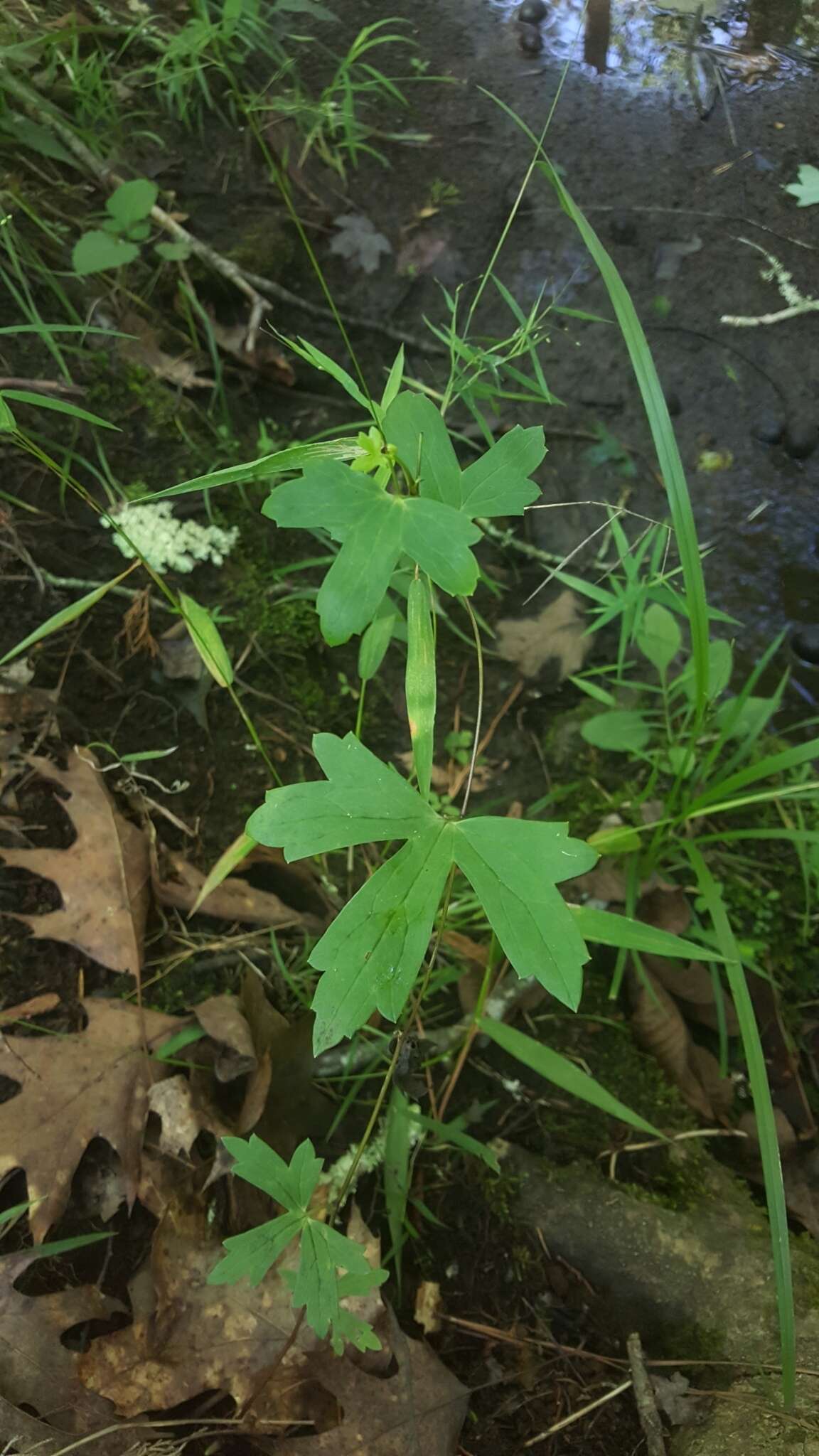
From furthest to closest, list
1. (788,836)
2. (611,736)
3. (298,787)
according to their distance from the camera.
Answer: (611,736)
(788,836)
(298,787)

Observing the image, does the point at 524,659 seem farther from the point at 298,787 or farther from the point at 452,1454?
the point at 452,1454

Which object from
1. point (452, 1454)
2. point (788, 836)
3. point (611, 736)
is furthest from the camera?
point (611, 736)

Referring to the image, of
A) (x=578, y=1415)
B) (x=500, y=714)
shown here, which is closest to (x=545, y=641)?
(x=500, y=714)

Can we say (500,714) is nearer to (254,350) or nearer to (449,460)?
(449,460)

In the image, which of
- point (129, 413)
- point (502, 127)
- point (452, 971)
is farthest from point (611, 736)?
point (502, 127)

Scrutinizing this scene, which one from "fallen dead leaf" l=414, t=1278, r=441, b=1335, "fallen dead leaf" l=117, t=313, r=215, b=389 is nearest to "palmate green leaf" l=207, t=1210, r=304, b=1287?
"fallen dead leaf" l=414, t=1278, r=441, b=1335

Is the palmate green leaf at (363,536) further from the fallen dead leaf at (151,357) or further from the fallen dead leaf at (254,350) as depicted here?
the fallen dead leaf at (254,350)

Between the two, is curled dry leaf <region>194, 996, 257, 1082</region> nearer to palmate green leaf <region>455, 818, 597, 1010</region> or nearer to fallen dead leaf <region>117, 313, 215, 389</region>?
palmate green leaf <region>455, 818, 597, 1010</region>

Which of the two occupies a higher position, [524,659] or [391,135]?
[391,135]

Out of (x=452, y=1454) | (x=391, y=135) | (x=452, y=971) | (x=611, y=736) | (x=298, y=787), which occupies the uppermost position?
(x=391, y=135)
